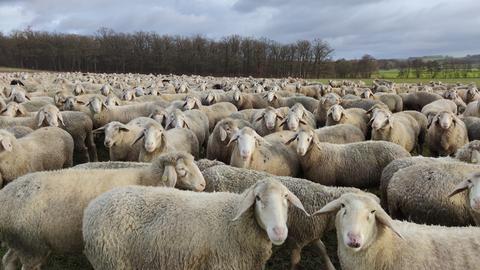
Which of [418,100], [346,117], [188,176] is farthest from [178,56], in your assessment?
[188,176]

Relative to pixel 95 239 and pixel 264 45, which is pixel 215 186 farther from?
pixel 264 45

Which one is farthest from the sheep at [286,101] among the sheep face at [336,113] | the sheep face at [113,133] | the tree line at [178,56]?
the tree line at [178,56]

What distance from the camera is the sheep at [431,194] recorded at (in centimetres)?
512

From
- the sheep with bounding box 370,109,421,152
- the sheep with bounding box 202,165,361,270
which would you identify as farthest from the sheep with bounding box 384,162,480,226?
the sheep with bounding box 370,109,421,152

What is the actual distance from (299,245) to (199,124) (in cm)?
619

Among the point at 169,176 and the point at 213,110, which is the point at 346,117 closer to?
the point at 213,110

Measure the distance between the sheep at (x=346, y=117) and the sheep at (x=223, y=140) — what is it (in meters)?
2.88

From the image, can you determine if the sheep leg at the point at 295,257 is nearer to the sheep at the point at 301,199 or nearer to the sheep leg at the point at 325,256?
the sheep at the point at 301,199

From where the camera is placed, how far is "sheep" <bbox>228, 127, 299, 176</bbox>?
7.13 metres

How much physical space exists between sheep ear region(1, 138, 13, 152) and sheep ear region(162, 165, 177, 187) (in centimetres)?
328

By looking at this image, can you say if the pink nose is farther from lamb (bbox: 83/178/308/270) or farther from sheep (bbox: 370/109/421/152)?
sheep (bbox: 370/109/421/152)

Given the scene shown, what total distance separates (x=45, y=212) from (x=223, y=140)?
14.5 ft

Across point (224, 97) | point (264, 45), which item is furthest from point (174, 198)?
point (264, 45)

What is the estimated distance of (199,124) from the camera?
10.8 meters
